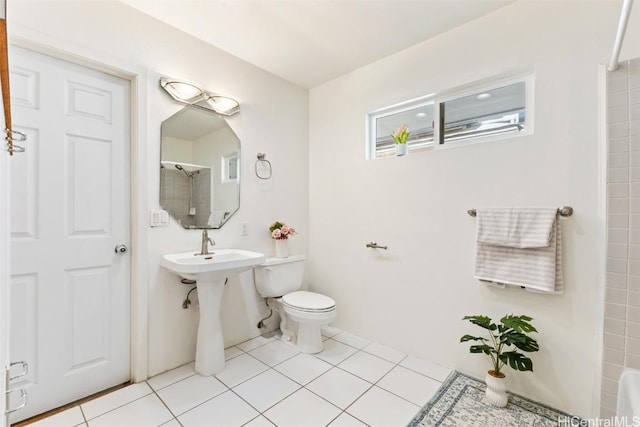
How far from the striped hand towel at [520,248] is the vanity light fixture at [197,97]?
2.00 meters

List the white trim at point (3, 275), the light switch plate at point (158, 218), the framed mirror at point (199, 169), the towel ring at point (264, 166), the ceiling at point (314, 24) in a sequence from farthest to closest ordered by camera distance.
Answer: the towel ring at point (264, 166) < the framed mirror at point (199, 169) < the light switch plate at point (158, 218) < the ceiling at point (314, 24) < the white trim at point (3, 275)

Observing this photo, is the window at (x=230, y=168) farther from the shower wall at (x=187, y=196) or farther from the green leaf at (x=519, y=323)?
the green leaf at (x=519, y=323)

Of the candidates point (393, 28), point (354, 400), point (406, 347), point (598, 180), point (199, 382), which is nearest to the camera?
point (598, 180)

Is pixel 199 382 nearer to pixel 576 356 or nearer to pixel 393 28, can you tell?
pixel 576 356

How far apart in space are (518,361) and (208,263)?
1856mm

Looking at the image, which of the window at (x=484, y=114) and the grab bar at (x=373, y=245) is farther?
the grab bar at (x=373, y=245)

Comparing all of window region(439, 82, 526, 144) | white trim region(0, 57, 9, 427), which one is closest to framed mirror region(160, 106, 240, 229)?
white trim region(0, 57, 9, 427)

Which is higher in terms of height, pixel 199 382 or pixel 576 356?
pixel 576 356

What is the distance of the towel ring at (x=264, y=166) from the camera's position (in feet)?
8.30

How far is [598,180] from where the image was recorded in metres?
1.52

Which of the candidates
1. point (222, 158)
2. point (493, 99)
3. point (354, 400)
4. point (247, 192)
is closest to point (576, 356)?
point (354, 400)

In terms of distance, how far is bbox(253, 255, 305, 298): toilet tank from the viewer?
2.41 meters

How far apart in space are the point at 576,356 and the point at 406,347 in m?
1.03

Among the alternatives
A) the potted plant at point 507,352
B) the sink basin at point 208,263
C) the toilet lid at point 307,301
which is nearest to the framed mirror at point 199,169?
the sink basin at point 208,263
